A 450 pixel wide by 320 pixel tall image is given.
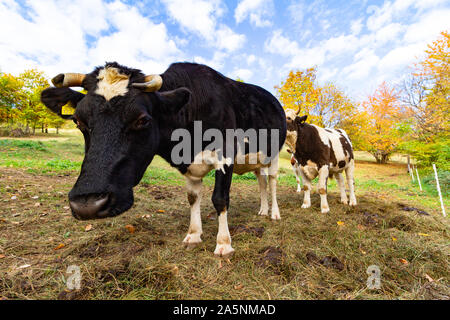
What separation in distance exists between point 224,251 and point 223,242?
12 cm

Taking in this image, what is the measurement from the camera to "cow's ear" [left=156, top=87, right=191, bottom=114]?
232cm

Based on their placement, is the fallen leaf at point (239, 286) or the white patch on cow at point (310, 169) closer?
the fallen leaf at point (239, 286)

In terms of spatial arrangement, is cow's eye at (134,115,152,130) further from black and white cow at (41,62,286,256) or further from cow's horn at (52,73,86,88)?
cow's horn at (52,73,86,88)

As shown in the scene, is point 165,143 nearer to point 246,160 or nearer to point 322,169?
point 246,160

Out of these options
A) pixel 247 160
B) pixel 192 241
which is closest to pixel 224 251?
pixel 192 241

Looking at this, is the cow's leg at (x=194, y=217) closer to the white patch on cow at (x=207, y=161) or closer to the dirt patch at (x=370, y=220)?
the white patch on cow at (x=207, y=161)

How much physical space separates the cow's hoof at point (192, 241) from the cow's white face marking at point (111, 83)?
2150 millimetres

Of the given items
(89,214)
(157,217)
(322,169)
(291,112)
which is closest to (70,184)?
(157,217)

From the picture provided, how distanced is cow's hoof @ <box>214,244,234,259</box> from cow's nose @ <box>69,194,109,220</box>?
5.12ft

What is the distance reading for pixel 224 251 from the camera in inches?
106

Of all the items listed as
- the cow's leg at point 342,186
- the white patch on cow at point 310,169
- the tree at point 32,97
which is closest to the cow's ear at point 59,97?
the white patch on cow at point 310,169

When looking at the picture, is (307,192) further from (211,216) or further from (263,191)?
(211,216)

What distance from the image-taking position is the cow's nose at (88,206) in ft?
5.49
